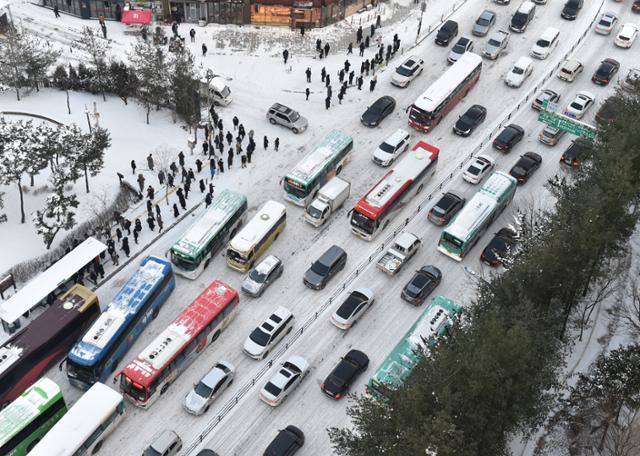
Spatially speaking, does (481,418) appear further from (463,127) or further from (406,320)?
(463,127)

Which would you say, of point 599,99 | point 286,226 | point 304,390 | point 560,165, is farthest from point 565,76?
point 304,390

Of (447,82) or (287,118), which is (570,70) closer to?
(447,82)

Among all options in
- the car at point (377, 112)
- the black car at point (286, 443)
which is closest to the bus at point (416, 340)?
the black car at point (286, 443)

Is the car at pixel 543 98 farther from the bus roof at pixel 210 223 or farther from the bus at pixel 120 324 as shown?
the bus at pixel 120 324

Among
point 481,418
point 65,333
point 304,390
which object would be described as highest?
point 481,418

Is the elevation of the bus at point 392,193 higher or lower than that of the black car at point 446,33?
lower

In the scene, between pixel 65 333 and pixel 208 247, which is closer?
pixel 65 333
